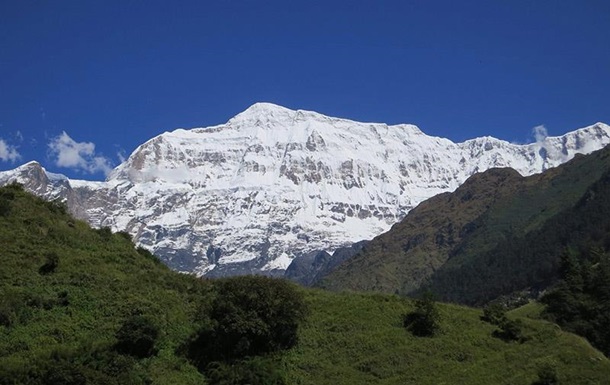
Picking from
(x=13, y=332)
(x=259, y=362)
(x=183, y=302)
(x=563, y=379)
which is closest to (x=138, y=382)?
(x=259, y=362)

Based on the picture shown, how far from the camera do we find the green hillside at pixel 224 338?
4734 cm

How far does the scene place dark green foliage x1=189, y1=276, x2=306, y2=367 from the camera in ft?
167

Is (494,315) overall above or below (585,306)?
below

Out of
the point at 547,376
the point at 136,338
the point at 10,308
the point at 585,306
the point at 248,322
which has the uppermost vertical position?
the point at 585,306

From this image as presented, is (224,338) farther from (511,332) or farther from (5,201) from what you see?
(5,201)

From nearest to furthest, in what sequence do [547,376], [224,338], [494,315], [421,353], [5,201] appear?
[547,376], [224,338], [421,353], [494,315], [5,201]

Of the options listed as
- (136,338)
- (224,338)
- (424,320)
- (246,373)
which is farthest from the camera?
(424,320)

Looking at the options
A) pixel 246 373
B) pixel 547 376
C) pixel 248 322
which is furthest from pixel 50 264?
pixel 547 376

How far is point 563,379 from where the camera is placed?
4812 centimetres

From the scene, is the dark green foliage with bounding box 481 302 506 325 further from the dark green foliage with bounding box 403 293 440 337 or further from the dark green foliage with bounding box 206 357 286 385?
the dark green foliage with bounding box 206 357 286 385

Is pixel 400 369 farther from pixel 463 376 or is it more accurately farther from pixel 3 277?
pixel 3 277

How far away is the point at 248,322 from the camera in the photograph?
5062 cm

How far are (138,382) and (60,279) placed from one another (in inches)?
698

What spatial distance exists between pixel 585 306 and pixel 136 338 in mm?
49126
